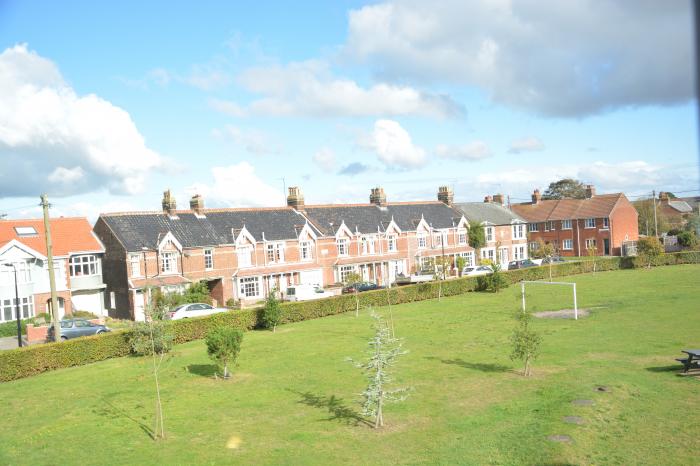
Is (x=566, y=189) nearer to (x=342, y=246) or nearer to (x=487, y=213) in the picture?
(x=487, y=213)

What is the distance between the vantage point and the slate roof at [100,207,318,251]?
5238 centimetres

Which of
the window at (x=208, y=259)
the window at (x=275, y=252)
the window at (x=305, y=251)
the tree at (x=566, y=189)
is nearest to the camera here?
the window at (x=208, y=259)

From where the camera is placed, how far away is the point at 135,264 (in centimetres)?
5066

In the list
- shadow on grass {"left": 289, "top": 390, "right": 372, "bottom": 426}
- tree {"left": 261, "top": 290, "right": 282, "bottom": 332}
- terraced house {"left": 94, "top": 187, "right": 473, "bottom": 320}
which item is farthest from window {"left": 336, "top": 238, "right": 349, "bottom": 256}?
shadow on grass {"left": 289, "top": 390, "right": 372, "bottom": 426}

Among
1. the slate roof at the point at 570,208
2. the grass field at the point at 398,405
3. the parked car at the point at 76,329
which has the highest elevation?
the slate roof at the point at 570,208

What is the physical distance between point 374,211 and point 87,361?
44858mm

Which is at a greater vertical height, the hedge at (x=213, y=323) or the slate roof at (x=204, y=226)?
the slate roof at (x=204, y=226)

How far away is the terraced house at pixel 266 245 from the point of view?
170 feet

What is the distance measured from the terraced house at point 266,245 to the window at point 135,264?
86 mm

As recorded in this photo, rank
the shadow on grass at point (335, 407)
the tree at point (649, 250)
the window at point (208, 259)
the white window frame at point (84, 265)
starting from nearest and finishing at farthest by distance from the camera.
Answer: the shadow on grass at point (335, 407) → the white window frame at point (84, 265) → the window at point (208, 259) → the tree at point (649, 250)

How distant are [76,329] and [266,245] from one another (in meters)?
24.0

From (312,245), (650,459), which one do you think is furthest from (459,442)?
(312,245)

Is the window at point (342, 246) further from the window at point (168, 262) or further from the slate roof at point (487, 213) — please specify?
the slate roof at point (487, 213)

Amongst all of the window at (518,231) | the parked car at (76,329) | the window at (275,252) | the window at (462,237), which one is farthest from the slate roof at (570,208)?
the parked car at (76,329)
